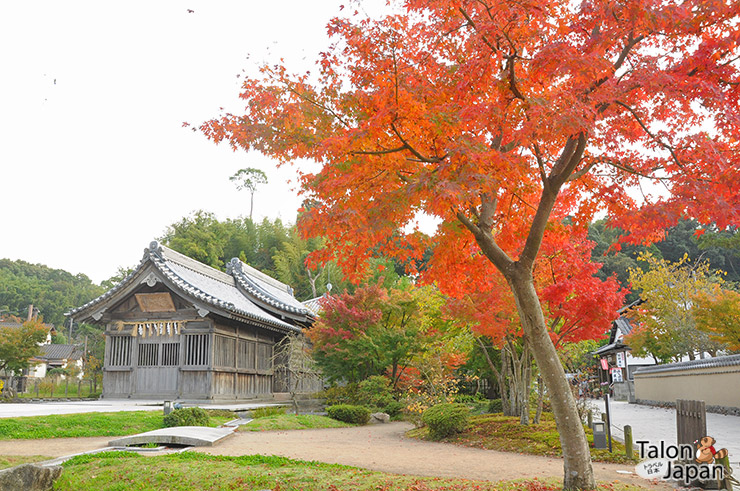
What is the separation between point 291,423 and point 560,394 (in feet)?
33.0

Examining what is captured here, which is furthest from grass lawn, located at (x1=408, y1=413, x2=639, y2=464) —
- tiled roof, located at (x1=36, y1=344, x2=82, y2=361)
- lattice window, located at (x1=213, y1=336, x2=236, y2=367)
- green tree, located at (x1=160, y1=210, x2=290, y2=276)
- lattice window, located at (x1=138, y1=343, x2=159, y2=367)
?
tiled roof, located at (x1=36, y1=344, x2=82, y2=361)

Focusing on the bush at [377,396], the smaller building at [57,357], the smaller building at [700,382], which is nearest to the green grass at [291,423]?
the bush at [377,396]

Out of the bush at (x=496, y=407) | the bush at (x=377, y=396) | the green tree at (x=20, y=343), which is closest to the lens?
the bush at (x=496, y=407)

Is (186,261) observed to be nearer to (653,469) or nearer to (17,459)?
(17,459)

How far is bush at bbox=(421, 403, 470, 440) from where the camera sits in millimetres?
11969

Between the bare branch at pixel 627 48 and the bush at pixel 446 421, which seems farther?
the bush at pixel 446 421

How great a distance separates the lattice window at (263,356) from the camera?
22.2 m

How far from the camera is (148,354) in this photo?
1964cm

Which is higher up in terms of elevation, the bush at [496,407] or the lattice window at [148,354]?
the lattice window at [148,354]

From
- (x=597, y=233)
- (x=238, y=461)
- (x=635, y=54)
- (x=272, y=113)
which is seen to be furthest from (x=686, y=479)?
(x=597, y=233)

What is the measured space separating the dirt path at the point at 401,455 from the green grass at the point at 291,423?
0.53m

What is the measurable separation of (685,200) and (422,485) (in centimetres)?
438

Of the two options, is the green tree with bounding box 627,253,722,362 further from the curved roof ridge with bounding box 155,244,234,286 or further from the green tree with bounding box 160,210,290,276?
the green tree with bounding box 160,210,290,276

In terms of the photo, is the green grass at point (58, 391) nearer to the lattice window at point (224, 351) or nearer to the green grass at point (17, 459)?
the lattice window at point (224, 351)
